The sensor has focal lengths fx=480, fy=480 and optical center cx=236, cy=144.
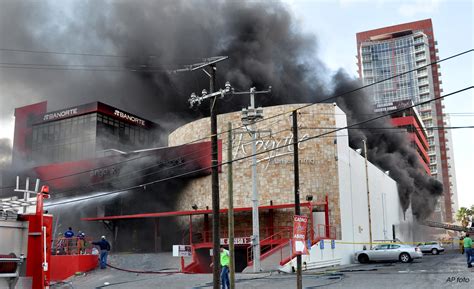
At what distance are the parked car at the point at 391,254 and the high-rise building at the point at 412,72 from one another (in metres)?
102

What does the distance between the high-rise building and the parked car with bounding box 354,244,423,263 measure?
336 ft

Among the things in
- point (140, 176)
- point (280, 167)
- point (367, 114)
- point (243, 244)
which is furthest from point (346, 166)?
point (367, 114)

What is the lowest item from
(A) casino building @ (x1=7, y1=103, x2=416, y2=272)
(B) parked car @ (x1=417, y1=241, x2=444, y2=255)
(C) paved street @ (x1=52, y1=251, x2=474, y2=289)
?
(B) parked car @ (x1=417, y1=241, x2=444, y2=255)

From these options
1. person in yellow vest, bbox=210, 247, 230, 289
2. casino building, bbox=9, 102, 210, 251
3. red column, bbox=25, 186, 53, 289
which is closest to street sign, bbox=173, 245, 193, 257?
casino building, bbox=9, 102, 210, 251

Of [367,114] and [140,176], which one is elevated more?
[367,114]

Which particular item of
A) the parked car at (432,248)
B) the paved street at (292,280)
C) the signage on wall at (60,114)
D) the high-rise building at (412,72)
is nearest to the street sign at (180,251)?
the paved street at (292,280)

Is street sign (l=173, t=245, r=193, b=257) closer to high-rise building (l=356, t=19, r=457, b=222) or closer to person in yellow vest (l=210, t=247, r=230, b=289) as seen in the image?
person in yellow vest (l=210, t=247, r=230, b=289)

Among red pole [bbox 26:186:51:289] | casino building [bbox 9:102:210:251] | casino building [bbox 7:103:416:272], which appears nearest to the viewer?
red pole [bbox 26:186:51:289]

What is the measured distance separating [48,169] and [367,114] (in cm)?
3806

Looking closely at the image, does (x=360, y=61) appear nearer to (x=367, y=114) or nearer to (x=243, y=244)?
(x=367, y=114)

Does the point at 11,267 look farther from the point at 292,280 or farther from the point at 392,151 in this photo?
Answer: the point at 392,151

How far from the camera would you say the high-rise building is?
12488 centimetres

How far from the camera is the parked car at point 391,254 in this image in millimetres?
27047

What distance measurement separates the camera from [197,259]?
Result: 28.2m
